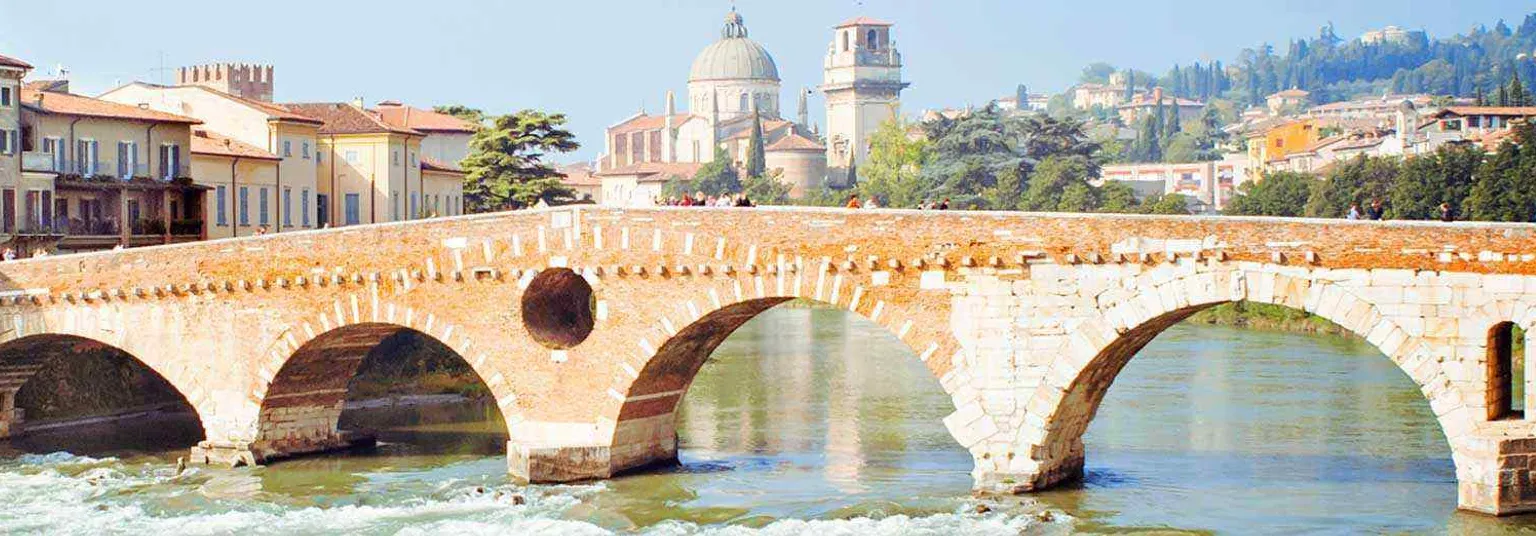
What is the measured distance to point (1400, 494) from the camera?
2864 cm

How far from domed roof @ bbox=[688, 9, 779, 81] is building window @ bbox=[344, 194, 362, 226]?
128616 millimetres

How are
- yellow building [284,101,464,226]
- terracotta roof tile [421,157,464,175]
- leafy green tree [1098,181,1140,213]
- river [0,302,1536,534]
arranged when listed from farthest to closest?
leafy green tree [1098,181,1140,213] < terracotta roof tile [421,157,464,175] < yellow building [284,101,464,226] < river [0,302,1536,534]

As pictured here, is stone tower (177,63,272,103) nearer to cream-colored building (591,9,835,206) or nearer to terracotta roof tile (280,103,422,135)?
terracotta roof tile (280,103,422,135)

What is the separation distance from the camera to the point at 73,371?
128 ft

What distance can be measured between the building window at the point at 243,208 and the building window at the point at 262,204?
0.32 m

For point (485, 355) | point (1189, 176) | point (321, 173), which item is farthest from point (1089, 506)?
point (1189, 176)

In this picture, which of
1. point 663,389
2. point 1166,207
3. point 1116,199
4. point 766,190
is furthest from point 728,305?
point 766,190

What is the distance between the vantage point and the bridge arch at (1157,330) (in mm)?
25359

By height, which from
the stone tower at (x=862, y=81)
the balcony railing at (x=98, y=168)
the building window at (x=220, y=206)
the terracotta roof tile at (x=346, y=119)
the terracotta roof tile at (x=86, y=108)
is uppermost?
the stone tower at (x=862, y=81)

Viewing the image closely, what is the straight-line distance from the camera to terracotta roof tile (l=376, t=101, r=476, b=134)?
60.2 metres

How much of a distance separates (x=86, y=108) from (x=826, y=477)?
19378mm

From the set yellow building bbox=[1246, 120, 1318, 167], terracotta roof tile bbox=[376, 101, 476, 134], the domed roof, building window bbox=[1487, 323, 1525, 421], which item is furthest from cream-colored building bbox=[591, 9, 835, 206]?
building window bbox=[1487, 323, 1525, 421]

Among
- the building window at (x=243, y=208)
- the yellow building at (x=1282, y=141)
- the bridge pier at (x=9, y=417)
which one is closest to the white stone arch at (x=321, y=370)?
the bridge pier at (x=9, y=417)

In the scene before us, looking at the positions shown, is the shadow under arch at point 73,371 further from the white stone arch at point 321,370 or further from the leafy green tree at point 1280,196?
the leafy green tree at point 1280,196
